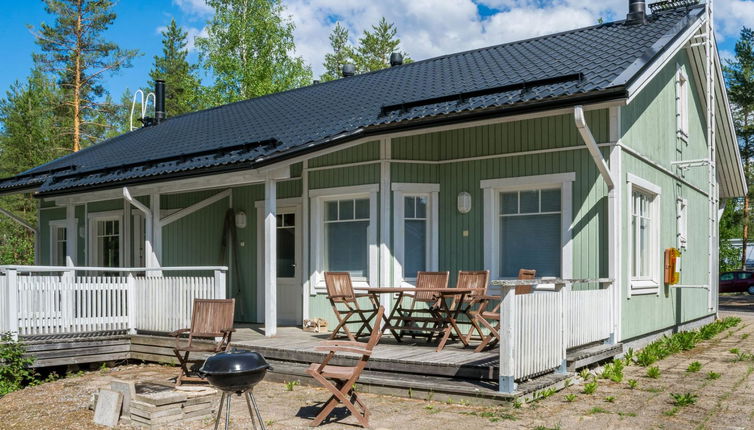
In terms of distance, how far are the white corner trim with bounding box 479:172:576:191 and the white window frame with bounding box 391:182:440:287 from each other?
2.66ft

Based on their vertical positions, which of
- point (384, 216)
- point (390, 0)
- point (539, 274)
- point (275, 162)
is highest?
point (390, 0)

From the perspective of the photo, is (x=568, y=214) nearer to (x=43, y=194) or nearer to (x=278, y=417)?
(x=278, y=417)

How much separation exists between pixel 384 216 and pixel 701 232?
7.27 m

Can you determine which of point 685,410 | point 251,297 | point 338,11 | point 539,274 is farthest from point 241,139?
point 338,11

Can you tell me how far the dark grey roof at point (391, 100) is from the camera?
8.87 m

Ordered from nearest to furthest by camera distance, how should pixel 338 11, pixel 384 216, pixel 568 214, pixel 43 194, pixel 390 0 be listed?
1. pixel 568 214
2. pixel 384 216
3. pixel 43 194
4. pixel 390 0
5. pixel 338 11

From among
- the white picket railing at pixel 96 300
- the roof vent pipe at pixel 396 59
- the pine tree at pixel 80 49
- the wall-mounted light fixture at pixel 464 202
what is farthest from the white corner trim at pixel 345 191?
the pine tree at pixel 80 49

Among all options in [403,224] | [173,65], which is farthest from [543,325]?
[173,65]

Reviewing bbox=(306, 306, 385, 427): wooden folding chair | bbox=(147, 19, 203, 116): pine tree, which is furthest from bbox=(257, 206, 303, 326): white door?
bbox=(147, 19, 203, 116): pine tree

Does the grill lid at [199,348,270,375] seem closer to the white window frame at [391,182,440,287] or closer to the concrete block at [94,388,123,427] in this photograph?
the concrete block at [94,388,123,427]

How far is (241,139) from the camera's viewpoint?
12.0m

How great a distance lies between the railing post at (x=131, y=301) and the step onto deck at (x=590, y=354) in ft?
20.7

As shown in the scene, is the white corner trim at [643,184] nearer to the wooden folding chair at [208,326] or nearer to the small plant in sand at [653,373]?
the small plant in sand at [653,373]

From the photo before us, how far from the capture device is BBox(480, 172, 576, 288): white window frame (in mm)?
9195
